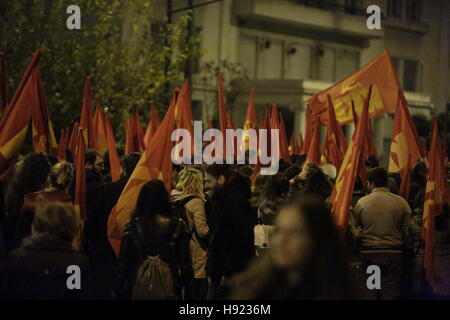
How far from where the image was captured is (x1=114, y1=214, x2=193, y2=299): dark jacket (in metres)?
6.98

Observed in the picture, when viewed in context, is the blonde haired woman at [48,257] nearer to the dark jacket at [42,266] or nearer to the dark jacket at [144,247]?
the dark jacket at [42,266]

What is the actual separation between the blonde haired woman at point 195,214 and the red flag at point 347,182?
1.20 metres

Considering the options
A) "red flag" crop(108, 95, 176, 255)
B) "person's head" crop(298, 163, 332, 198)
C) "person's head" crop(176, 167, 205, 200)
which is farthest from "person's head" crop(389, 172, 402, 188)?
"person's head" crop(176, 167, 205, 200)

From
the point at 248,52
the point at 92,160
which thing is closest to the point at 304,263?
the point at 92,160

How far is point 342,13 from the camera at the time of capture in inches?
1654

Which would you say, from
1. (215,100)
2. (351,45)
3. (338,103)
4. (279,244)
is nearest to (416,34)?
(351,45)

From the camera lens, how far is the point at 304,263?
4254 millimetres

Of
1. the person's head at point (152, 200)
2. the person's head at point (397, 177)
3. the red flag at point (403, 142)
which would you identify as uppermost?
the red flag at point (403, 142)

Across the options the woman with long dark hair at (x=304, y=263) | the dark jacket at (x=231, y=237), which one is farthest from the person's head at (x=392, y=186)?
the woman with long dark hair at (x=304, y=263)

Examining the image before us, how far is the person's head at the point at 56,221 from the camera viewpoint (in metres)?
5.65

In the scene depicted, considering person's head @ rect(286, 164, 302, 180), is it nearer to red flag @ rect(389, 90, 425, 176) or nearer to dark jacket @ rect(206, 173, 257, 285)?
red flag @ rect(389, 90, 425, 176)

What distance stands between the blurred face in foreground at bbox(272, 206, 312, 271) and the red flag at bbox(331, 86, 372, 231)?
449cm

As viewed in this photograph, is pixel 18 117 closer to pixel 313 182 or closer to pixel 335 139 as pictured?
pixel 313 182
